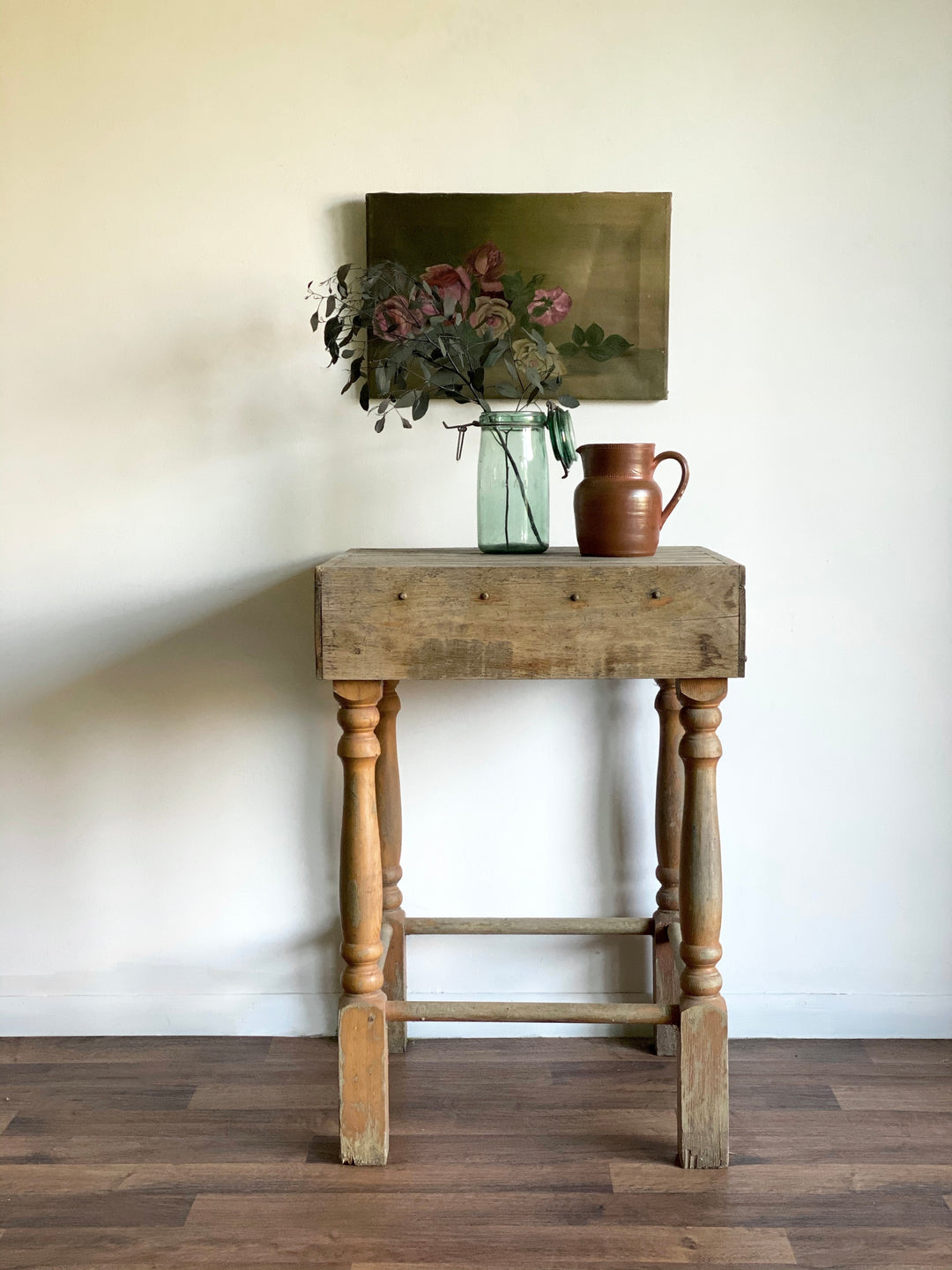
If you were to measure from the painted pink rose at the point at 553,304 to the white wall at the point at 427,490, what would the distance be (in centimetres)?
19

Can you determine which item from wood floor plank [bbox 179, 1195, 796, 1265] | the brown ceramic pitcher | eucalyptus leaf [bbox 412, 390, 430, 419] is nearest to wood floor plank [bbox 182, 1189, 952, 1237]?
wood floor plank [bbox 179, 1195, 796, 1265]

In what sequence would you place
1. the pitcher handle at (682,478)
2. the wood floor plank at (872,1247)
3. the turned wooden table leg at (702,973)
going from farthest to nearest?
the pitcher handle at (682,478) → the turned wooden table leg at (702,973) → the wood floor plank at (872,1247)

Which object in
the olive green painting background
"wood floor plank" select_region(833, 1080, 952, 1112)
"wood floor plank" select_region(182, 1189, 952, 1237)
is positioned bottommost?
"wood floor plank" select_region(833, 1080, 952, 1112)

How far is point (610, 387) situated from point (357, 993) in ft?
3.92

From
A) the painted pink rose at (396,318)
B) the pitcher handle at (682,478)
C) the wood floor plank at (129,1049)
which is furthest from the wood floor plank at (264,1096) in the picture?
the painted pink rose at (396,318)

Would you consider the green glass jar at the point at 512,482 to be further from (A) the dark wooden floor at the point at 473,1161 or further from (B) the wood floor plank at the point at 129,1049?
(B) the wood floor plank at the point at 129,1049

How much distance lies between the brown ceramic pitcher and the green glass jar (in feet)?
0.35

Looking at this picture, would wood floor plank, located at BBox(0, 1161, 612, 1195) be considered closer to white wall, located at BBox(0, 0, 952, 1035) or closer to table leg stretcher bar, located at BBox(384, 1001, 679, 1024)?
table leg stretcher bar, located at BBox(384, 1001, 679, 1024)

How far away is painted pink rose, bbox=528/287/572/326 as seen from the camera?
6.62 ft

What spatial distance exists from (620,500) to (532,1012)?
0.83 meters

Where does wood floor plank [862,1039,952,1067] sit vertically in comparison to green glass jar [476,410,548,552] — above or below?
below

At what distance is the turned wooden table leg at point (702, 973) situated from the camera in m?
1.71

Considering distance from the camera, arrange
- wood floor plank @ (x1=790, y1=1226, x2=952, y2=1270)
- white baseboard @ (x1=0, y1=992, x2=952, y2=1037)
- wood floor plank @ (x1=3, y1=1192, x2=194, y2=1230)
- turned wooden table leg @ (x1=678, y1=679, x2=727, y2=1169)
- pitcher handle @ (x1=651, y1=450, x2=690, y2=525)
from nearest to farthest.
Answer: wood floor plank @ (x1=790, y1=1226, x2=952, y2=1270) → wood floor plank @ (x1=3, y1=1192, x2=194, y2=1230) → turned wooden table leg @ (x1=678, y1=679, x2=727, y2=1169) → pitcher handle @ (x1=651, y1=450, x2=690, y2=525) → white baseboard @ (x1=0, y1=992, x2=952, y2=1037)

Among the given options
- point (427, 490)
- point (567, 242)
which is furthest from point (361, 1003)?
point (567, 242)
